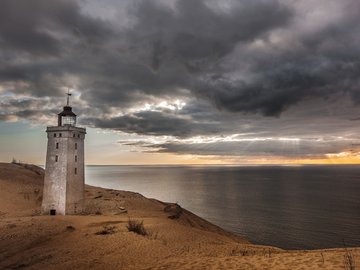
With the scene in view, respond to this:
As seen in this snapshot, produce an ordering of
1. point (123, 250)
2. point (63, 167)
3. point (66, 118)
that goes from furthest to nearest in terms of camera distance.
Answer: point (66, 118)
point (63, 167)
point (123, 250)

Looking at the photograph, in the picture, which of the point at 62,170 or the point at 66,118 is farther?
the point at 66,118

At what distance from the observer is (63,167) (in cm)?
3312

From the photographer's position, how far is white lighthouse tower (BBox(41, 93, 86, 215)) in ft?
109

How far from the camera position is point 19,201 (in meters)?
42.7

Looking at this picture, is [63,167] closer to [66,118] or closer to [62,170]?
[62,170]

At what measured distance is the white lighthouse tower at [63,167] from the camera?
1309 inches

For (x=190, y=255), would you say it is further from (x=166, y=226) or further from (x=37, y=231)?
(x=37, y=231)

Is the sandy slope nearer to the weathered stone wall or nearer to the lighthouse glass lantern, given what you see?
the weathered stone wall

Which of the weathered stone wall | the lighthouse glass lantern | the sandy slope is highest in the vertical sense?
the lighthouse glass lantern

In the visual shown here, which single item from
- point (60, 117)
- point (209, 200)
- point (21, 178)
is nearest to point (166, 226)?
point (60, 117)

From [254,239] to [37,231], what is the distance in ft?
115

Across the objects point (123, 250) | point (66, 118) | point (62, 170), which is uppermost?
point (66, 118)

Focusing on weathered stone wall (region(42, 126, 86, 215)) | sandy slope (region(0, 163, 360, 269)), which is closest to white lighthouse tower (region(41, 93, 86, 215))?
weathered stone wall (region(42, 126, 86, 215))

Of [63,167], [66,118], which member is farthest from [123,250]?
[66,118]
